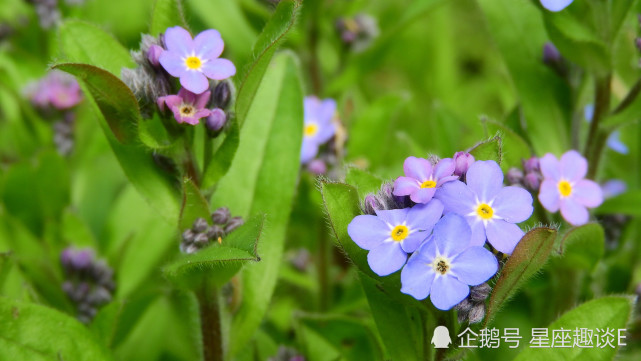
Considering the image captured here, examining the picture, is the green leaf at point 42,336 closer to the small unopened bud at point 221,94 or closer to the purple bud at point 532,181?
the small unopened bud at point 221,94

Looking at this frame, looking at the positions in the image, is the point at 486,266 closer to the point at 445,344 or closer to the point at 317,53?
the point at 445,344

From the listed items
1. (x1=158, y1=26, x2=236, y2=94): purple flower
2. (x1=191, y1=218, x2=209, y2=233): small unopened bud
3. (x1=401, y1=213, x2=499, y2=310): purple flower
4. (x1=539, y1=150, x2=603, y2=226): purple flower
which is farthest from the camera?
(x1=539, y1=150, x2=603, y2=226): purple flower

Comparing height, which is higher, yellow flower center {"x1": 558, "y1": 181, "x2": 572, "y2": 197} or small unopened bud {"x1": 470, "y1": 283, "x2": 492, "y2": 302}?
small unopened bud {"x1": 470, "y1": 283, "x2": 492, "y2": 302}

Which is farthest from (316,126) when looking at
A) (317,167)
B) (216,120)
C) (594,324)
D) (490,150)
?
(594,324)

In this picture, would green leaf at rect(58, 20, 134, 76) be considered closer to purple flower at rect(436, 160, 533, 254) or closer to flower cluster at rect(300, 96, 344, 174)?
flower cluster at rect(300, 96, 344, 174)

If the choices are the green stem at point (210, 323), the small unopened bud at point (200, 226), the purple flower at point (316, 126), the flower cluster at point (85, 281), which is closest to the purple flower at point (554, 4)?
the purple flower at point (316, 126)

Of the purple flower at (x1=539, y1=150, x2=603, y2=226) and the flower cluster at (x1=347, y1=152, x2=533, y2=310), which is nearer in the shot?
the flower cluster at (x1=347, y1=152, x2=533, y2=310)

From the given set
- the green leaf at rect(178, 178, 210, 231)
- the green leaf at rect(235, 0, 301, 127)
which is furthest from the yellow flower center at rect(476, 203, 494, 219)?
the green leaf at rect(178, 178, 210, 231)
